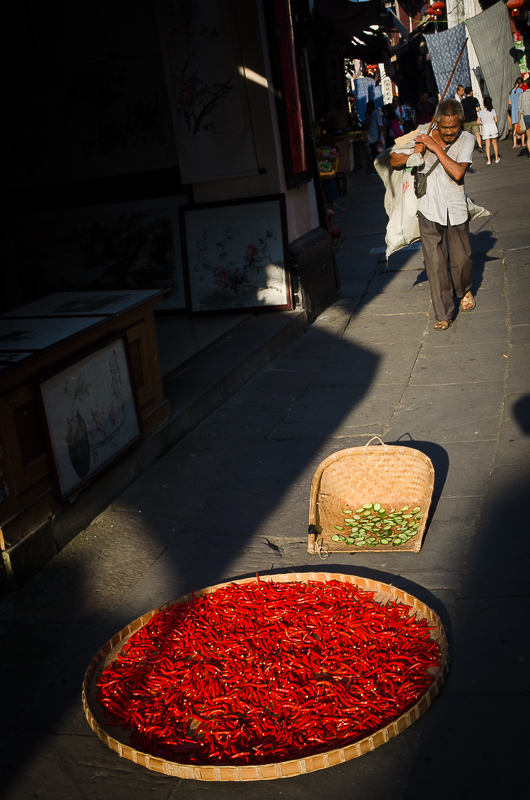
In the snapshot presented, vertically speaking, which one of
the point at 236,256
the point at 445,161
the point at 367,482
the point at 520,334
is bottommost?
the point at 367,482

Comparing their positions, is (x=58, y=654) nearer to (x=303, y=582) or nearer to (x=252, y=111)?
(x=303, y=582)

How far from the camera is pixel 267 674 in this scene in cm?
274

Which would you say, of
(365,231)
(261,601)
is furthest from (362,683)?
(365,231)

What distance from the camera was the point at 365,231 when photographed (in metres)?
12.1

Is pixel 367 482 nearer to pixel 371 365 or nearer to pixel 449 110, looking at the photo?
pixel 371 365

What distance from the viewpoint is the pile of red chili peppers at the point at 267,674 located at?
8.18 ft

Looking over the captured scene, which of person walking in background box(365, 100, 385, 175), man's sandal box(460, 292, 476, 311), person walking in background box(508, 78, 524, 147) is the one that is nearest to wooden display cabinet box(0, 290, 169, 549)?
man's sandal box(460, 292, 476, 311)

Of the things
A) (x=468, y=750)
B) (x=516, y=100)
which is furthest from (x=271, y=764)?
(x=516, y=100)

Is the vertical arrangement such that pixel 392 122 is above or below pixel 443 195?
above

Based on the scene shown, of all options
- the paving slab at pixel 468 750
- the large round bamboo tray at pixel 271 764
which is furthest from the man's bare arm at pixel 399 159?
the paving slab at pixel 468 750

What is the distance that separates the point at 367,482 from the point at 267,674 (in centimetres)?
157

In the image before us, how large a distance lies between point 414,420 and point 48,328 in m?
2.46

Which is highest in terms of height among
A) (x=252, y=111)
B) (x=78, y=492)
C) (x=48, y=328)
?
(x=252, y=111)

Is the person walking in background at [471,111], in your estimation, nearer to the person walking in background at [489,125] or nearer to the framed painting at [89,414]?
the person walking in background at [489,125]
